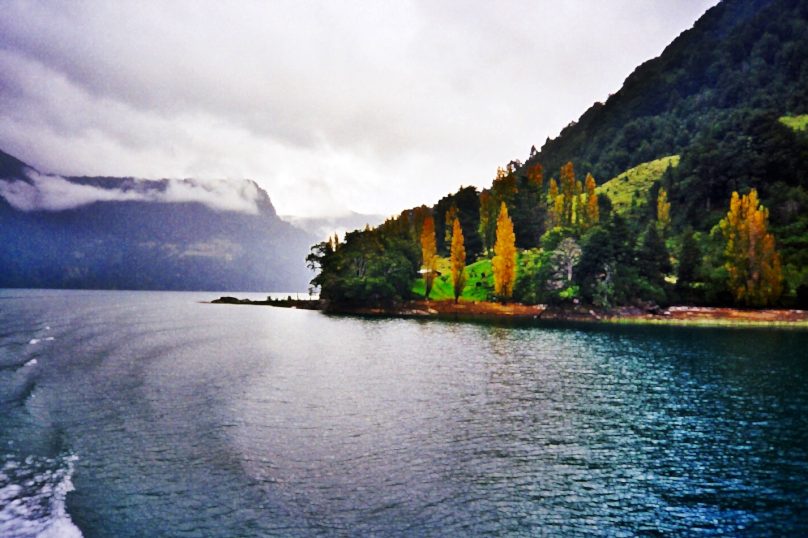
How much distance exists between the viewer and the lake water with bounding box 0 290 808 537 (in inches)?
717

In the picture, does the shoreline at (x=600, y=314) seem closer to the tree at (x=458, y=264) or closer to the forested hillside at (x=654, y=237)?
the forested hillside at (x=654, y=237)

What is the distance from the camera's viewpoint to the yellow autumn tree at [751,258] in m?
101

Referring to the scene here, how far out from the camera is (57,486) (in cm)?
2062

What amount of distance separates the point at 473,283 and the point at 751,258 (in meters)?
68.1

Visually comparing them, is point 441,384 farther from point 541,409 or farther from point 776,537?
point 776,537

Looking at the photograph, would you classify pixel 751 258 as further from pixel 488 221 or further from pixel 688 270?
pixel 488 221

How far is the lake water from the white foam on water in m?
0.10

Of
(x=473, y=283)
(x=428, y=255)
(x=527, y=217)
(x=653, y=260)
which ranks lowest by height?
(x=473, y=283)

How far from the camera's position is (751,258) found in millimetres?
104875

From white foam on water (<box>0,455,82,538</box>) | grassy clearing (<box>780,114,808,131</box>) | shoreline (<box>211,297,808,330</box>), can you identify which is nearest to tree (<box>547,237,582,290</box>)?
shoreline (<box>211,297,808,330</box>)

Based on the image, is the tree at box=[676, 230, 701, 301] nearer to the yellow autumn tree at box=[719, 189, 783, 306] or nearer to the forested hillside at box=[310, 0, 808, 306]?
the forested hillside at box=[310, 0, 808, 306]

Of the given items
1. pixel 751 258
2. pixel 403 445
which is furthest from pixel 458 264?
pixel 403 445

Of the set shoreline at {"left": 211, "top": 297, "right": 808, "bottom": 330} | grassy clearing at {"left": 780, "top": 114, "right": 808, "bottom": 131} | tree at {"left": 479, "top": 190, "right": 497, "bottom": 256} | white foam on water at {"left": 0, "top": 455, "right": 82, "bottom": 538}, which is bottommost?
white foam on water at {"left": 0, "top": 455, "right": 82, "bottom": 538}

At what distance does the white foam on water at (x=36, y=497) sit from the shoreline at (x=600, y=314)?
91.2m
